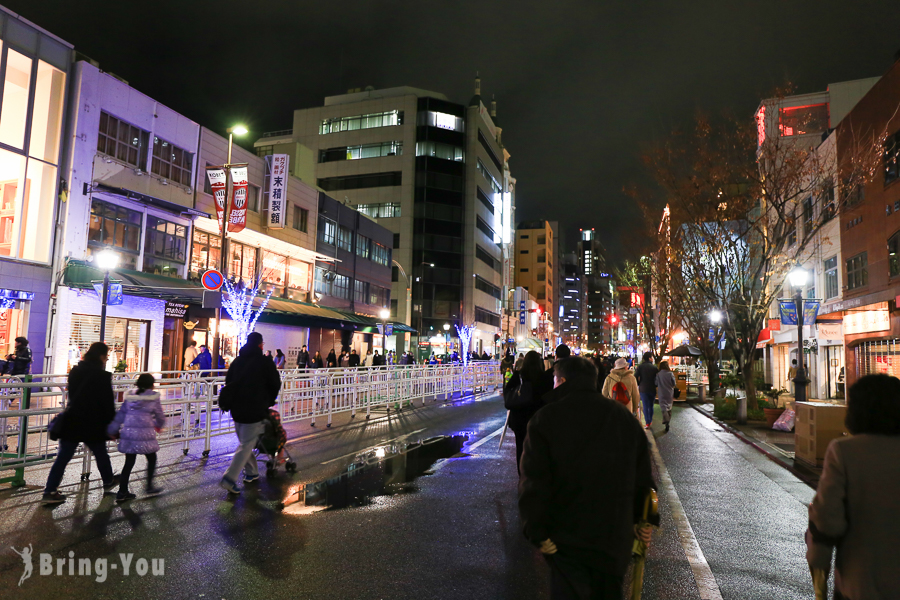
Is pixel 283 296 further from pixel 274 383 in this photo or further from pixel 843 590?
pixel 843 590

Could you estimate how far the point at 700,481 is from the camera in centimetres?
892

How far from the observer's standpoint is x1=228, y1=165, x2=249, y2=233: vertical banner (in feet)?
77.6

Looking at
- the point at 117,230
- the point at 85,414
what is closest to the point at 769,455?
the point at 85,414

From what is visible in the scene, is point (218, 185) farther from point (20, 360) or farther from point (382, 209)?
point (382, 209)

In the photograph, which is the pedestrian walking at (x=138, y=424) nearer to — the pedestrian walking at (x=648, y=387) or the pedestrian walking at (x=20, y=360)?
the pedestrian walking at (x=20, y=360)

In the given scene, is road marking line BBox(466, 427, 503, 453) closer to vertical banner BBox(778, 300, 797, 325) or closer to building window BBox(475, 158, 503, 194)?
vertical banner BBox(778, 300, 797, 325)

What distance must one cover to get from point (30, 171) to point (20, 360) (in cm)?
831

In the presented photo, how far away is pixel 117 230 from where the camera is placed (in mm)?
21531

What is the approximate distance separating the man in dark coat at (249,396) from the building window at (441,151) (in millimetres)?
57344

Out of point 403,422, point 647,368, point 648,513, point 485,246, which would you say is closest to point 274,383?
point 648,513

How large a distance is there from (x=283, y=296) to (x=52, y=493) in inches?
995

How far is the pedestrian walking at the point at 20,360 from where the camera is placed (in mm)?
14391

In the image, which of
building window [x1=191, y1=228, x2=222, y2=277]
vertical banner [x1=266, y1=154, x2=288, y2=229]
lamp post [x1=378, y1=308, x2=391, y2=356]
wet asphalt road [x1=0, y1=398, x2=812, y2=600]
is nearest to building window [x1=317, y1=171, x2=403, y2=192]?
lamp post [x1=378, y1=308, x2=391, y2=356]

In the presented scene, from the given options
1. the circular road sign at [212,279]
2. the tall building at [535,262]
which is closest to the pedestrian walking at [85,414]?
the circular road sign at [212,279]
